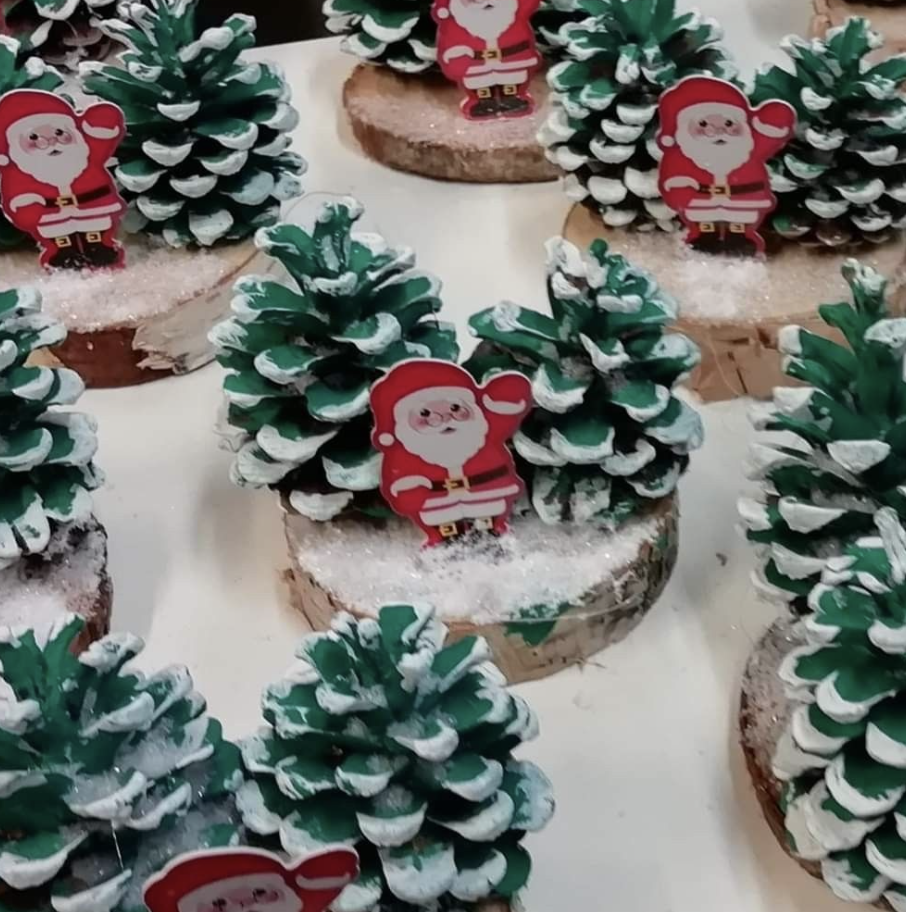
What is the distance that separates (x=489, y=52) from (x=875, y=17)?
0.45 m

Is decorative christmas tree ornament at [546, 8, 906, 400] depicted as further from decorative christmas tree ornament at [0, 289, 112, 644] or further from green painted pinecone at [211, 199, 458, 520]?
decorative christmas tree ornament at [0, 289, 112, 644]

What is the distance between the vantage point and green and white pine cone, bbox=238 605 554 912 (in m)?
0.65

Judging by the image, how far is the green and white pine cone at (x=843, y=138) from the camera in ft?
3.53

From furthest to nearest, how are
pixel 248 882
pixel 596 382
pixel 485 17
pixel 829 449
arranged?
pixel 485 17
pixel 596 382
pixel 829 449
pixel 248 882

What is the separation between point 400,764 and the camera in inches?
25.7

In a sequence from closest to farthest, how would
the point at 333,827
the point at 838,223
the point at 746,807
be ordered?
the point at 333,827
the point at 746,807
the point at 838,223

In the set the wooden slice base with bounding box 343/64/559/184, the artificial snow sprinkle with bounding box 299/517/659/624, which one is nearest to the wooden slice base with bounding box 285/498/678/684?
the artificial snow sprinkle with bounding box 299/517/659/624

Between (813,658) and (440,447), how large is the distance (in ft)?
0.96

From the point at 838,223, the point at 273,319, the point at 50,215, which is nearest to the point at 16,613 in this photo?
the point at 273,319

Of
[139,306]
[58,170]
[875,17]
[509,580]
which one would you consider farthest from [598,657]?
[875,17]

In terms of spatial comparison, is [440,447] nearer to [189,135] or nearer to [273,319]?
[273,319]

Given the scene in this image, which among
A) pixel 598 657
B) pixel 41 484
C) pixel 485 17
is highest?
pixel 485 17

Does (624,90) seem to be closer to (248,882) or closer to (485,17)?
(485,17)

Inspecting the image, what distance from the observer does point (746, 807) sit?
84cm
